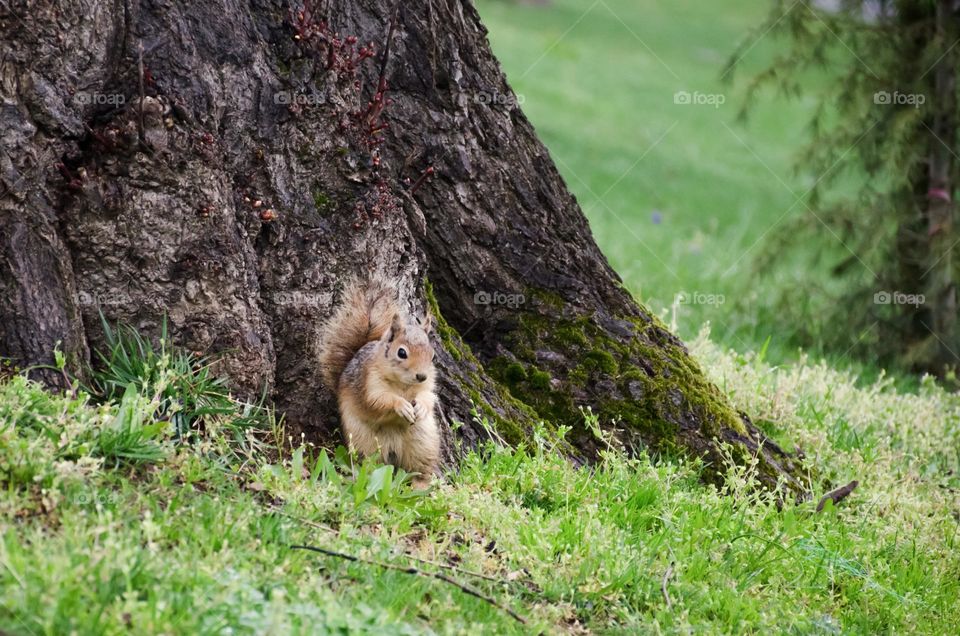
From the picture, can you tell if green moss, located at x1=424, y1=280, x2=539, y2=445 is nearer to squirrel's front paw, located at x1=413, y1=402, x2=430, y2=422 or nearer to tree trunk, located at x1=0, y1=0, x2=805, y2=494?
tree trunk, located at x1=0, y1=0, x2=805, y2=494

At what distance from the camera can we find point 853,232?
884cm

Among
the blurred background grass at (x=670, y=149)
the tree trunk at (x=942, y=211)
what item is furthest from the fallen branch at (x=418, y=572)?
the tree trunk at (x=942, y=211)

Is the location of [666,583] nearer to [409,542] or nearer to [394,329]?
[409,542]

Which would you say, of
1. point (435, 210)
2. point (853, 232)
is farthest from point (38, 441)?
point (853, 232)

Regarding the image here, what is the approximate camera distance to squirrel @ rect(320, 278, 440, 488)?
14.1 ft

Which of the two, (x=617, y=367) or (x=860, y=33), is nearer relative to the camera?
(x=617, y=367)

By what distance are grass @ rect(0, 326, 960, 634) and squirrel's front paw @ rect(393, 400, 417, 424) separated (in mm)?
264

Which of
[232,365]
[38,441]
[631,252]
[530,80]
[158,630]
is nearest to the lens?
[158,630]

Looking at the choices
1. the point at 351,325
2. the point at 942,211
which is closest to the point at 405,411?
the point at 351,325

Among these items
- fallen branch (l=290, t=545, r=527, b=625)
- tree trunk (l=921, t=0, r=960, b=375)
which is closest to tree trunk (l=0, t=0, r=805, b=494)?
fallen branch (l=290, t=545, r=527, b=625)

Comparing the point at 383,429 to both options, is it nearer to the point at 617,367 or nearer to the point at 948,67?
the point at 617,367

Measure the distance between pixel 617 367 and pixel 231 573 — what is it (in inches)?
97.9

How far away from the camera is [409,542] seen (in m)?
3.87

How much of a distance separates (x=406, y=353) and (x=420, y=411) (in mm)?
238
